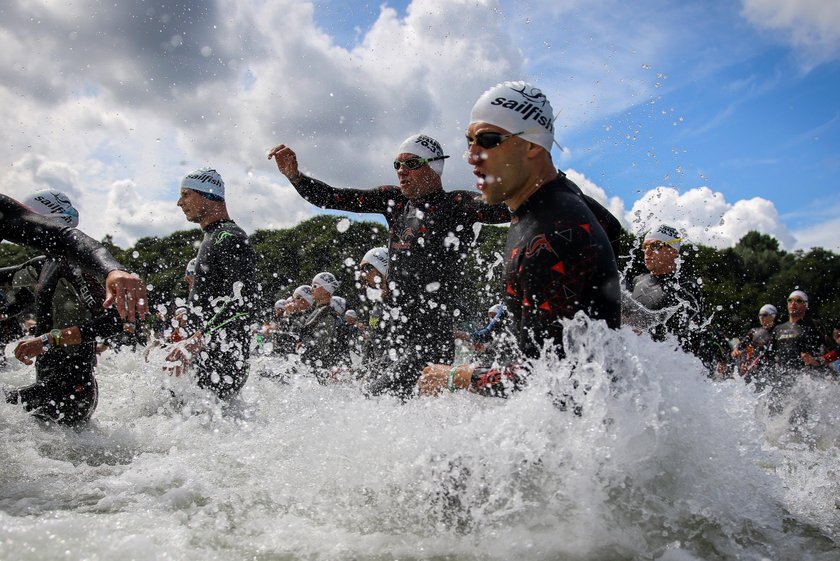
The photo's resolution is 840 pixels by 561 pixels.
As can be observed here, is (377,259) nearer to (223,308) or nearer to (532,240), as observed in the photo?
(223,308)

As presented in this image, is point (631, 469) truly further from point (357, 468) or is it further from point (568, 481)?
point (357, 468)

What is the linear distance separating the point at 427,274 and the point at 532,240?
80.0 inches

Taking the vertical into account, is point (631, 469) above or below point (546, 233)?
below

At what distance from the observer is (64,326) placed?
4820 millimetres

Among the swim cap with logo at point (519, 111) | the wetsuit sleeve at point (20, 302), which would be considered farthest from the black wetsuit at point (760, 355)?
the wetsuit sleeve at point (20, 302)

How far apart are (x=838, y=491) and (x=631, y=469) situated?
7.79 ft

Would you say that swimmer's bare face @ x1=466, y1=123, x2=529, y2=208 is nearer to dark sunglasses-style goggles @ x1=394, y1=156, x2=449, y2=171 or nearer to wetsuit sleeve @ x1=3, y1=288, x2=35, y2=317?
dark sunglasses-style goggles @ x1=394, y1=156, x2=449, y2=171

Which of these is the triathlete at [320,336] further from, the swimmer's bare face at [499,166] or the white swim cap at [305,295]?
the swimmer's bare face at [499,166]

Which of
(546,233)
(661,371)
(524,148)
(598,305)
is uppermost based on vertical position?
(524,148)

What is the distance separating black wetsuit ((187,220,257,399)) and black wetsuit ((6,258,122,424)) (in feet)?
2.28

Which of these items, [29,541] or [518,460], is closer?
[29,541]

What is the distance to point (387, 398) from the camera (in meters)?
4.29

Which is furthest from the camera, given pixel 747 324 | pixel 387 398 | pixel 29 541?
pixel 747 324

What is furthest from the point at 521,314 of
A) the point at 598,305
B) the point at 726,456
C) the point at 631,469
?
the point at 726,456
